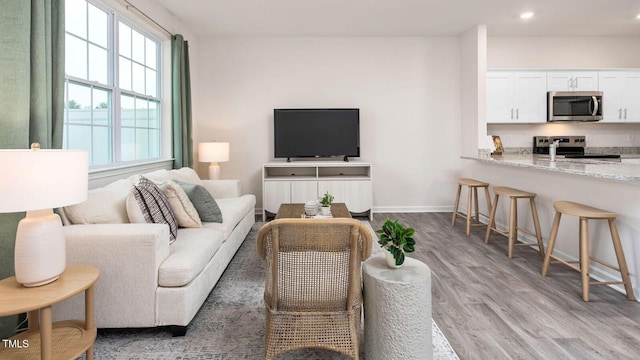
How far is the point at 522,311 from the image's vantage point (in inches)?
88.6

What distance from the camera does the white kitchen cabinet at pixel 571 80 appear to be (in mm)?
4918

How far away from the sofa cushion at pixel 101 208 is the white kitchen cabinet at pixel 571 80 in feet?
18.0

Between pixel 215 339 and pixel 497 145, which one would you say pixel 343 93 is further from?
pixel 215 339

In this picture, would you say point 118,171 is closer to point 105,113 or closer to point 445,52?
point 105,113

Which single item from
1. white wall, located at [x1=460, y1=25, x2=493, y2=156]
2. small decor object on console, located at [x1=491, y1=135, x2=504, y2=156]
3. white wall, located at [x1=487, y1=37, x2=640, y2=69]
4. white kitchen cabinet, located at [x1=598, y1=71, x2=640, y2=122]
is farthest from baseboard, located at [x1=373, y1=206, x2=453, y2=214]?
white kitchen cabinet, located at [x1=598, y1=71, x2=640, y2=122]

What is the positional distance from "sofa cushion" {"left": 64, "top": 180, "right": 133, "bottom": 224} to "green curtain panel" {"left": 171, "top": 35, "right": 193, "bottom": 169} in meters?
1.84

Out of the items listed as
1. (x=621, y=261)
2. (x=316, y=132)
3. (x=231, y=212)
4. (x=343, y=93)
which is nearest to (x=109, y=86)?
(x=231, y=212)

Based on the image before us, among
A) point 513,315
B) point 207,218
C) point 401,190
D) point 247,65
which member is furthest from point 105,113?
point 401,190

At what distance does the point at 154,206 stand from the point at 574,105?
544cm

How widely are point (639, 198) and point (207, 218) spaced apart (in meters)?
3.26

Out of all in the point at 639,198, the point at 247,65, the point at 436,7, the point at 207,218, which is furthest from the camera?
the point at 247,65

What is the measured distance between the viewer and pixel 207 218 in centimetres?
298

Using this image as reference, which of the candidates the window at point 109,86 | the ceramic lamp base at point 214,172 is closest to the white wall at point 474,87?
the ceramic lamp base at point 214,172

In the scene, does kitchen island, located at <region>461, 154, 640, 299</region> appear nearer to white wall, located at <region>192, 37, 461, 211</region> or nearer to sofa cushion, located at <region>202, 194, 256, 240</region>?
white wall, located at <region>192, 37, 461, 211</region>
